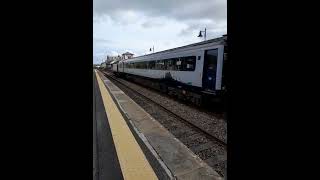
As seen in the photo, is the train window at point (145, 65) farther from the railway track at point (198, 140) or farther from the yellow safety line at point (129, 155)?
the yellow safety line at point (129, 155)

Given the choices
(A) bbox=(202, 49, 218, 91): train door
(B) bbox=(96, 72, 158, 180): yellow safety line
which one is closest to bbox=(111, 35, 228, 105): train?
(A) bbox=(202, 49, 218, 91): train door

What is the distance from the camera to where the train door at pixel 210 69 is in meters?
13.0

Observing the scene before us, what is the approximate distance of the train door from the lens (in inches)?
512

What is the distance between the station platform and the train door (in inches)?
119

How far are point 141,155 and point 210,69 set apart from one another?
6954 mm

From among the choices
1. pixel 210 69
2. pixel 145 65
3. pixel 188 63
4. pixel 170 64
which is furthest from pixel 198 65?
pixel 145 65

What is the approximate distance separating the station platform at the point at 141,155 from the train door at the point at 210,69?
119 inches

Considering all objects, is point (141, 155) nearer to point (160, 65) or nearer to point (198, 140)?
point (198, 140)

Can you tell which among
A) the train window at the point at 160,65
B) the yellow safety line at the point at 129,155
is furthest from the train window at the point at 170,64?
the yellow safety line at the point at 129,155

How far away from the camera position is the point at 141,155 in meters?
7.32
